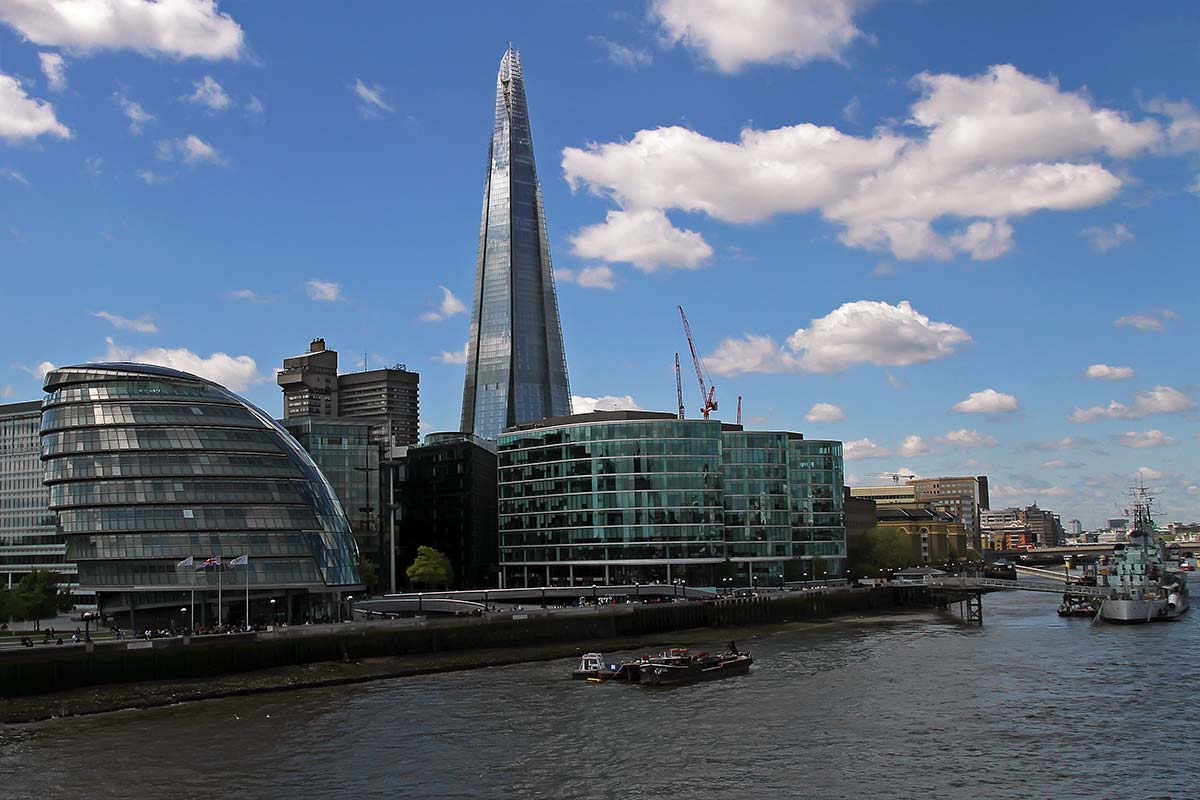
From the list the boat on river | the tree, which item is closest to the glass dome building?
the boat on river

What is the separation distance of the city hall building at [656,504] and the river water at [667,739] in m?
81.3

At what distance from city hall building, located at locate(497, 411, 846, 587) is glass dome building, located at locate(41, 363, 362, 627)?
6283 cm

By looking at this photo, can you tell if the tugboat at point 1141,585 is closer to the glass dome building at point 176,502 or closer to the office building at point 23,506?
the glass dome building at point 176,502

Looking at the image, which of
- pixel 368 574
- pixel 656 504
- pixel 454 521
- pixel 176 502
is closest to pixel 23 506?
pixel 368 574

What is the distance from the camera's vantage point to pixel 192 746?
58.8 m

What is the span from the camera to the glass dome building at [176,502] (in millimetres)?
105562

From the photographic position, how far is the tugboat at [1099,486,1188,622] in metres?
128

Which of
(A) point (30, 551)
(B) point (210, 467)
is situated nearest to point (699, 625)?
(B) point (210, 467)

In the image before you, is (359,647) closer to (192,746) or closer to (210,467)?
(210,467)

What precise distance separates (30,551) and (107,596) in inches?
2428

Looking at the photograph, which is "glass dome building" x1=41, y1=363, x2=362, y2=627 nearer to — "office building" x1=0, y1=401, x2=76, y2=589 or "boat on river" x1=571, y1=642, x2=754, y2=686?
"boat on river" x1=571, y1=642, x2=754, y2=686

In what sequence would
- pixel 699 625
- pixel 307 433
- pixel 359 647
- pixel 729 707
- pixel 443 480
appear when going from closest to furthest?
pixel 729 707, pixel 359 647, pixel 699 625, pixel 307 433, pixel 443 480

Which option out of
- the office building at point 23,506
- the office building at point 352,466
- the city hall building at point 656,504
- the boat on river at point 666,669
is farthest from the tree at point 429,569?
the boat on river at point 666,669

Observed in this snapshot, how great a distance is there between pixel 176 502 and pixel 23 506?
69.0 metres
